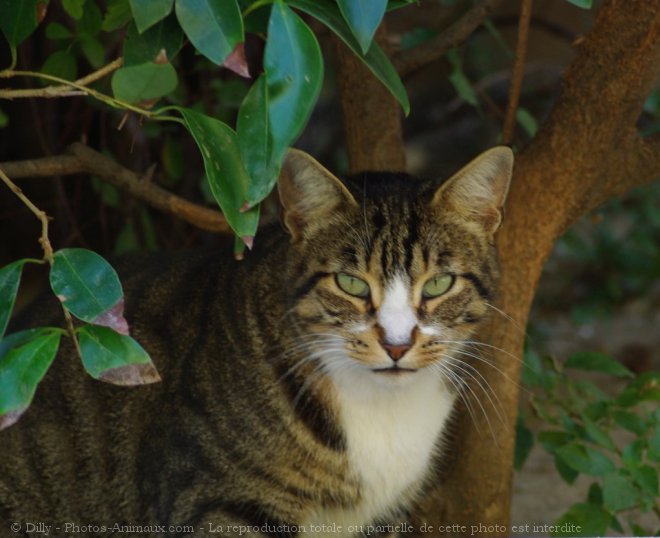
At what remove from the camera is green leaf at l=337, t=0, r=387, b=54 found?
1.63 meters

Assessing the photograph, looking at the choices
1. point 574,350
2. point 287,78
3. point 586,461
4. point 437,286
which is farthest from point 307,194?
point 574,350

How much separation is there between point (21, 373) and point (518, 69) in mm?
1602

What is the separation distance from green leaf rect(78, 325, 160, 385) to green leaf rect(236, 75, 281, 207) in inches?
13.9

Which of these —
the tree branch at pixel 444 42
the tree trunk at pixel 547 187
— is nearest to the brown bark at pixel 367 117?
the tree trunk at pixel 547 187

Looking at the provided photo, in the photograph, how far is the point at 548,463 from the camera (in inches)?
154

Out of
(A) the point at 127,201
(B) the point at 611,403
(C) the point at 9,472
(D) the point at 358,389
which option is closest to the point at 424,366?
(D) the point at 358,389

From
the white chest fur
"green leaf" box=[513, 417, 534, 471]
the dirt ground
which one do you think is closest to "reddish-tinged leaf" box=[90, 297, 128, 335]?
the white chest fur

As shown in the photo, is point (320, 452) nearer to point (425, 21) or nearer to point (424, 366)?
point (424, 366)

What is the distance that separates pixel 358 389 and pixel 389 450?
0.18 m

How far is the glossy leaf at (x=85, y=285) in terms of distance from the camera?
1.73 metres

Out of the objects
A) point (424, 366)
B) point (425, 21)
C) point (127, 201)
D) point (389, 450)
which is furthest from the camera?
point (425, 21)

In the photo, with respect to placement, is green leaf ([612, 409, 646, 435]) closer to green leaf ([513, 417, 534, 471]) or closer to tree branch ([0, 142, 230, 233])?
green leaf ([513, 417, 534, 471])

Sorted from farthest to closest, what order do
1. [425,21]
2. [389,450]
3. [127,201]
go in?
[425,21] < [127,201] < [389,450]

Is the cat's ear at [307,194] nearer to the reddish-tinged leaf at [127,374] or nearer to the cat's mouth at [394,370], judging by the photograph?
the cat's mouth at [394,370]
